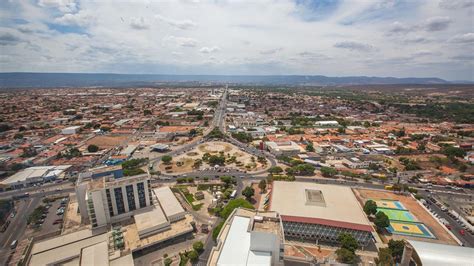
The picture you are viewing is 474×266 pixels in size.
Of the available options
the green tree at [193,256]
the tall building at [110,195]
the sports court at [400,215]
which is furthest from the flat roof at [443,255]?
the tall building at [110,195]

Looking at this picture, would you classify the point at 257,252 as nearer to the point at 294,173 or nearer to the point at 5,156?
the point at 294,173

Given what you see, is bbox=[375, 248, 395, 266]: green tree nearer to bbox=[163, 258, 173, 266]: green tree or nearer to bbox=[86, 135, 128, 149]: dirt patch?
bbox=[163, 258, 173, 266]: green tree

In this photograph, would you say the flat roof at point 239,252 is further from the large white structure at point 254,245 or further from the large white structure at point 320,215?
the large white structure at point 320,215

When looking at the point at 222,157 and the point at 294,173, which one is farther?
the point at 222,157

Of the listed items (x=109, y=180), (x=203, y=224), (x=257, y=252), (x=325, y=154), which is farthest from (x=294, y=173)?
(x=109, y=180)

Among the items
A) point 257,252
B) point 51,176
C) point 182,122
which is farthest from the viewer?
point 182,122
